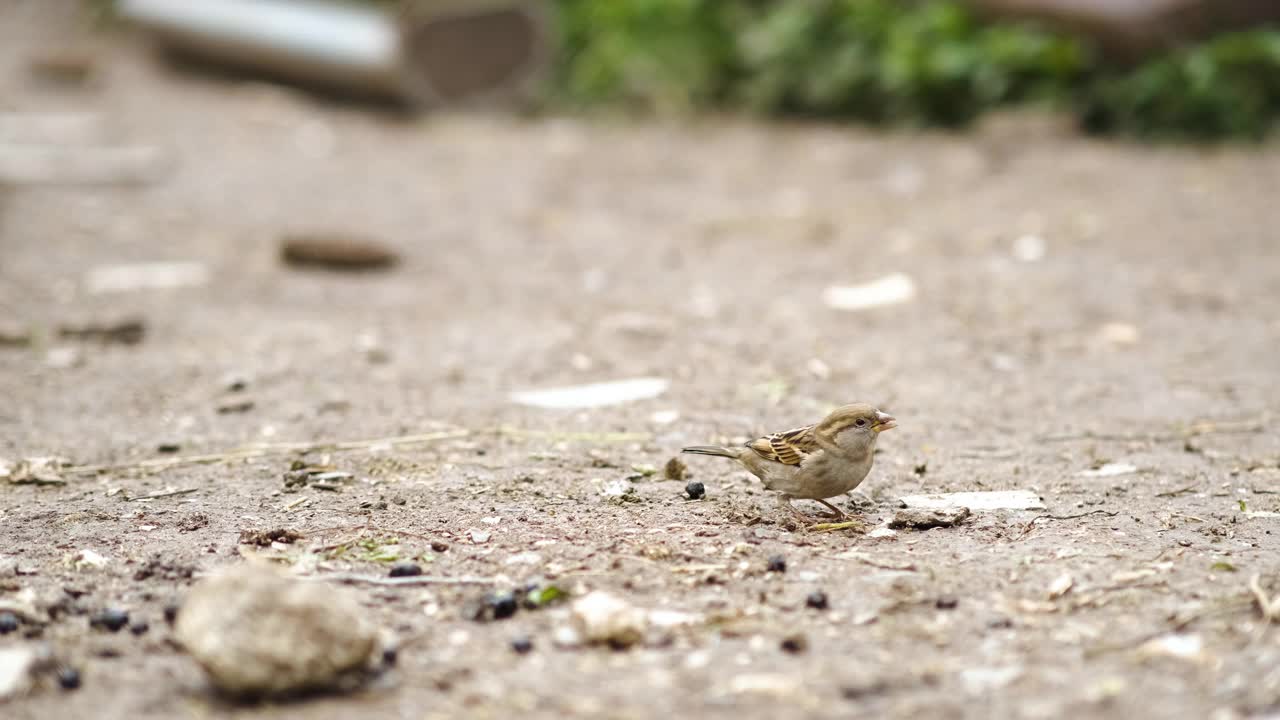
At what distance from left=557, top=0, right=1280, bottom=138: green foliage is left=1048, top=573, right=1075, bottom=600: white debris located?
6064mm

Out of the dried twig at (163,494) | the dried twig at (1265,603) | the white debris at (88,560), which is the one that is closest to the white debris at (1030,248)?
the dried twig at (1265,603)

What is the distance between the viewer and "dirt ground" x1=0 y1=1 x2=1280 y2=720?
288 centimetres

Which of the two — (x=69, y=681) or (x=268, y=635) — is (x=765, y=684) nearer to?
(x=268, y=635)

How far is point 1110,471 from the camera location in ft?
13.7

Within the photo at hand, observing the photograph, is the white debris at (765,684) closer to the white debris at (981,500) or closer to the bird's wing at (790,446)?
the bird's wing at (790,446)

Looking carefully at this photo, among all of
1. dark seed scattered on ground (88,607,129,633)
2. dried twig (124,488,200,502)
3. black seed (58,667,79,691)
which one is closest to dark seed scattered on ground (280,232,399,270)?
dried twig (124,488,200,502)

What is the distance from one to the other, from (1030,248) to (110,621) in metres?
5.21

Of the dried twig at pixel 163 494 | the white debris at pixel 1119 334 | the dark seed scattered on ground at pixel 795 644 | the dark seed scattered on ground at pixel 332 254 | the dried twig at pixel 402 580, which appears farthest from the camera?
the dark seed scattered on ground at pixel 332 254

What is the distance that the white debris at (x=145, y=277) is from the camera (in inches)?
271

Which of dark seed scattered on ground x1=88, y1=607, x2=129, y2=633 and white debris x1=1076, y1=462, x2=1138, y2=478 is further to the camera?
white debris x1=1076, y1=462, x2=1138, y2=478

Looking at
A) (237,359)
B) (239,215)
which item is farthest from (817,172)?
(237,359)

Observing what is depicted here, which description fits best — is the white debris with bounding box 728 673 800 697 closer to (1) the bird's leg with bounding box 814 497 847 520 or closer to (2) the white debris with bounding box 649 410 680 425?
(1) the bird's leg with bounding box 814 497 847 520

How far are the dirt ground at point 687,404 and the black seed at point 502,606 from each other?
20mm

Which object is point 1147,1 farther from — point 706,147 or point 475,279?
point 475,279
